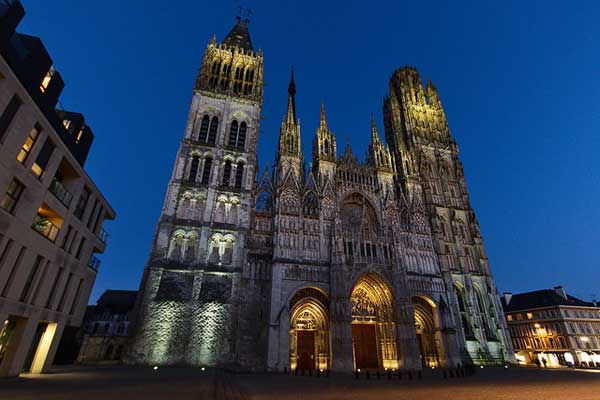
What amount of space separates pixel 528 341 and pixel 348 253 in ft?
151

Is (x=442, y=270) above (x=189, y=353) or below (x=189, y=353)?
above

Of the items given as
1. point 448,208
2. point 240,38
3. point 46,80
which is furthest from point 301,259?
point 240,38

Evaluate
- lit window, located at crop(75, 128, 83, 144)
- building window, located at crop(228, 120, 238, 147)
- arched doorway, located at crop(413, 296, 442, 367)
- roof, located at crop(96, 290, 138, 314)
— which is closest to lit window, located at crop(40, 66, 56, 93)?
lit window, located at crop(75, 128, 83, 144)

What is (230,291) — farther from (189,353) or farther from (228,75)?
(228,75)

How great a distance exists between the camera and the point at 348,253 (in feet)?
99.8

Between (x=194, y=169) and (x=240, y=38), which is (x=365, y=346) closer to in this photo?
(x=194, y=169)

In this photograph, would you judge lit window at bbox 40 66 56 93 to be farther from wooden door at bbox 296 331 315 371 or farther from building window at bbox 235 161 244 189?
wooden door at bbox 296 331 315 371

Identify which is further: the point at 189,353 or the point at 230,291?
the point at 230,291

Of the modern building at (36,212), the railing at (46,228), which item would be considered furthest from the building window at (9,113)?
the railing at (46,228)

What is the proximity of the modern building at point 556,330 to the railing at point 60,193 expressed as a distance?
2428 inches

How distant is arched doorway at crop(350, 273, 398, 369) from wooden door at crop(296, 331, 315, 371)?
407 centimetres

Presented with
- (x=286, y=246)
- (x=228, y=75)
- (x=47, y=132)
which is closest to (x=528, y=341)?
(x=286, y=246)

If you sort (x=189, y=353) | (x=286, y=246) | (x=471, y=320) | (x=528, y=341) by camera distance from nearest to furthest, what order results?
(x=189, y=353)
(x=286, y=246)
(x=471, y=320)
(x=528, y=341)

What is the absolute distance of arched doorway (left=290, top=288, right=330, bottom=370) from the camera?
27078 millimetres
